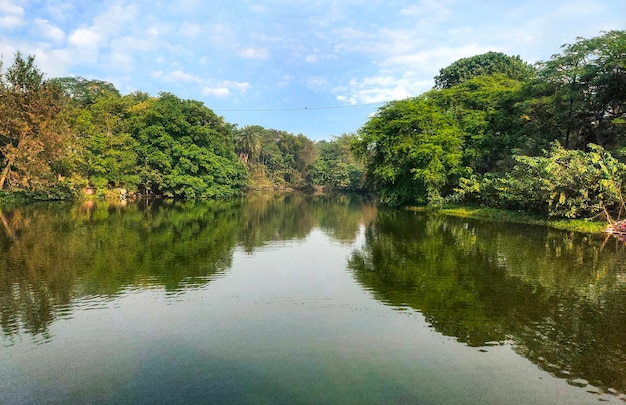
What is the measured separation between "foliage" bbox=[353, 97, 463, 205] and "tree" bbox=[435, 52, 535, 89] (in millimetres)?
12069

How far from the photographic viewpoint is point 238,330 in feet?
20.1

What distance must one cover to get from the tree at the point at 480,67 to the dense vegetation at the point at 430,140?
169 mm

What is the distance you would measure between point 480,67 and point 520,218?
2603 centimetres

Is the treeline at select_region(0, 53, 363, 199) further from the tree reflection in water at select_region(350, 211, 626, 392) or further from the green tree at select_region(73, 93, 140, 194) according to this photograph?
the tree reflection in water at select_region(350, 211, 626, 392)

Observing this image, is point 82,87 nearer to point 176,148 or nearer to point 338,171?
point 176,148

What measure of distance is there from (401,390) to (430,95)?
31570 millimetres

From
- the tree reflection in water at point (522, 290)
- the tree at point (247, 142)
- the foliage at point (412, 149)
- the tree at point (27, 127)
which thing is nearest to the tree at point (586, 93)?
the foliage at point (412, 149)

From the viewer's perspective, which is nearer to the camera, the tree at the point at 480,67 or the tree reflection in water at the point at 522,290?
the tree reflection in water at the point at 522,290

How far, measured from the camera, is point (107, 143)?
38875 millimetres

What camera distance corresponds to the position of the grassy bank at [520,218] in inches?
666

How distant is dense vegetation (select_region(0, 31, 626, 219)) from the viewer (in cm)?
1845

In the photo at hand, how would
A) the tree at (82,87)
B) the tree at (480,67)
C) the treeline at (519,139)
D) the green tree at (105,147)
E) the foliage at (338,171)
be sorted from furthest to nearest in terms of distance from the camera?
the foliage at (338,171), the tree at (82,87), the tree at (480,67), the green tree at (105,147), the treeline at (519,139)

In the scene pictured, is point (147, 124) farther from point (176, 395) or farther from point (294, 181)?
point (176, 395)

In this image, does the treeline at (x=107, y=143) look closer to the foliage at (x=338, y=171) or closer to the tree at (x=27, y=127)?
the tree at (x=27, y=127)
